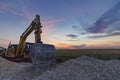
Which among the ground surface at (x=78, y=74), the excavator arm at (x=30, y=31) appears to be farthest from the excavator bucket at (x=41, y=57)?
the excavator arm at (x=30, y=31)

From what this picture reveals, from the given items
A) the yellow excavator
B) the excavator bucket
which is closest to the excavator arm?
the yellow excavator

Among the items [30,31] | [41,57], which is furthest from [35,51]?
[30,31]

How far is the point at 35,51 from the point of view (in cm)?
1520

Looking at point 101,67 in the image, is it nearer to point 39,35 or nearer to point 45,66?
point 45,66

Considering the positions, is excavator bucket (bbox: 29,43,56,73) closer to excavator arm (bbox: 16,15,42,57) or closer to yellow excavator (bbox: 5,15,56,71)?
yellow excavator (bbox: 5,15,56,71)

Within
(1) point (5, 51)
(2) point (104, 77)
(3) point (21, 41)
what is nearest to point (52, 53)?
(2) point (104, 77)

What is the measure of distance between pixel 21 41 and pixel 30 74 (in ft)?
32.4

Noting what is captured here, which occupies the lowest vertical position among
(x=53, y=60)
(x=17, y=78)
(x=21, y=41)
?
(x=17, y=78)

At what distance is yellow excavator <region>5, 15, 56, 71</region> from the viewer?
15297mm

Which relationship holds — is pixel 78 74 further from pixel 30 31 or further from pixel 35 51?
pixel 30 31

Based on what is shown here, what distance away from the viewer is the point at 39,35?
19.5 meters

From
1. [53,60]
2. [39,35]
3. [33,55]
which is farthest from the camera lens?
[39,35]

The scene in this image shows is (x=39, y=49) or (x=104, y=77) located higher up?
(x=39, y=49)

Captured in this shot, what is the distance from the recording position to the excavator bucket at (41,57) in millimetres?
15016
